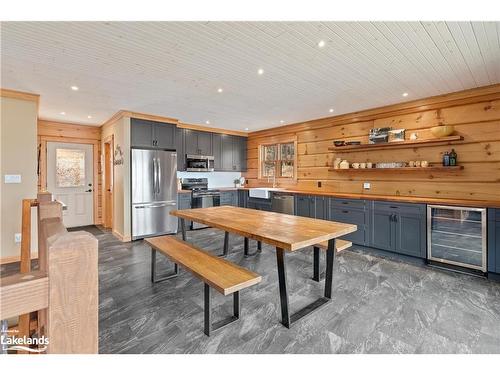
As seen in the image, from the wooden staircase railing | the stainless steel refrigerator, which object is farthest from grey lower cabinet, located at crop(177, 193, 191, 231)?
the wooden staircase railing

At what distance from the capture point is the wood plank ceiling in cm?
210

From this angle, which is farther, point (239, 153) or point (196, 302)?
point (239, 153)

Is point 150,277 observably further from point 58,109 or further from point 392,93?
point 392,93

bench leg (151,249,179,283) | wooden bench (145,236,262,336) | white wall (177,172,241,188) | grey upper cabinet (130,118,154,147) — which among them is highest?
grey upper cabinet (130,118,154,147)

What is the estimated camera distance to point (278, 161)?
6395 mm

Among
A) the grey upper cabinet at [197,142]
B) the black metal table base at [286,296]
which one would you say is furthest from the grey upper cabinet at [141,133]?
the black metal table base at [286,296]

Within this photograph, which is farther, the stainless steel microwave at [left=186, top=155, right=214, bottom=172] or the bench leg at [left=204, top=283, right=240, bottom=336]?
the stainless steel microwave at [left=186, top=155, right=214, bottom=172]

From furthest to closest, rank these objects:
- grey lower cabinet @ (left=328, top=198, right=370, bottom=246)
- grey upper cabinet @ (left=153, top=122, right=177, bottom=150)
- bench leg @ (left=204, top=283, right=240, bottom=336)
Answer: grey upper cabinet @ (left=153, top=122, right=177, bottom=150) → grey lower cabinet @ (left=328, top=198, right=370, bottom=246) → bench leg @ (left=204, top=283, right=240, bottom=336)

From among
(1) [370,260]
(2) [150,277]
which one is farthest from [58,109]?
(1) [370,260]

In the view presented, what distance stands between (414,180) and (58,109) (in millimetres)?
6094

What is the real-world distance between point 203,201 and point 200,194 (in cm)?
18

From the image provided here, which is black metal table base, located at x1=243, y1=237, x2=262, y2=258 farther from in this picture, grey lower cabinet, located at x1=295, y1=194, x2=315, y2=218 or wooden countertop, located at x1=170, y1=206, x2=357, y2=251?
grey lower cabinet, located at x1=295, y1=194, x2=315, y2=218

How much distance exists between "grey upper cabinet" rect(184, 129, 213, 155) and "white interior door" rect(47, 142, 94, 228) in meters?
2.23
